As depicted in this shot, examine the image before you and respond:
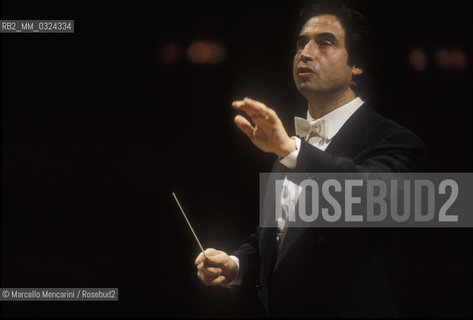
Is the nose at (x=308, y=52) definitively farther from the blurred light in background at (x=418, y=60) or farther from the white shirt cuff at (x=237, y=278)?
the white shirt cuff at (x=237, y=278)

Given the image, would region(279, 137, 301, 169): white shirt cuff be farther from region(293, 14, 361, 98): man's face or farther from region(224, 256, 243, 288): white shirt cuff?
region(224, 256, 243, 288): white shirt cuff

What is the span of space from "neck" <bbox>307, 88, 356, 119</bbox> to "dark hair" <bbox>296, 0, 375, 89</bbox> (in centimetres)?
11

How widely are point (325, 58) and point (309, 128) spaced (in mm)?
253

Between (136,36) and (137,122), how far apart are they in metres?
0.38

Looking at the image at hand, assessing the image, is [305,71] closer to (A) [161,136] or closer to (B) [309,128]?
(B) [309,128]

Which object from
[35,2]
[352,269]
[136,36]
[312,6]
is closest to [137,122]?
[136,36]

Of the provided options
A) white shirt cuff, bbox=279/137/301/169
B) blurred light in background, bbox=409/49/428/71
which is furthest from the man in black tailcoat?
blurred light in background, bbox=409/49/428/71

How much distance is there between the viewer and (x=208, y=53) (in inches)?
94.3

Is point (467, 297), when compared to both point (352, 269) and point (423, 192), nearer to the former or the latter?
point (423, 192)

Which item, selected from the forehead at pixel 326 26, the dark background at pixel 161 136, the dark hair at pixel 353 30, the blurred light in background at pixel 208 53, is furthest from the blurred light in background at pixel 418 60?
the blurred light in background at pixel 208 53

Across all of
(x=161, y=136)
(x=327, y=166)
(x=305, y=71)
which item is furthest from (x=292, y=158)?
(x=161, y=136)

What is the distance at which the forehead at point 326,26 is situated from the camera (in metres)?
1.99

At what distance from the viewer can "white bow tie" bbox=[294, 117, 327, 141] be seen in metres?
1.96

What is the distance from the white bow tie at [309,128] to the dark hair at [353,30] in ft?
0.82
